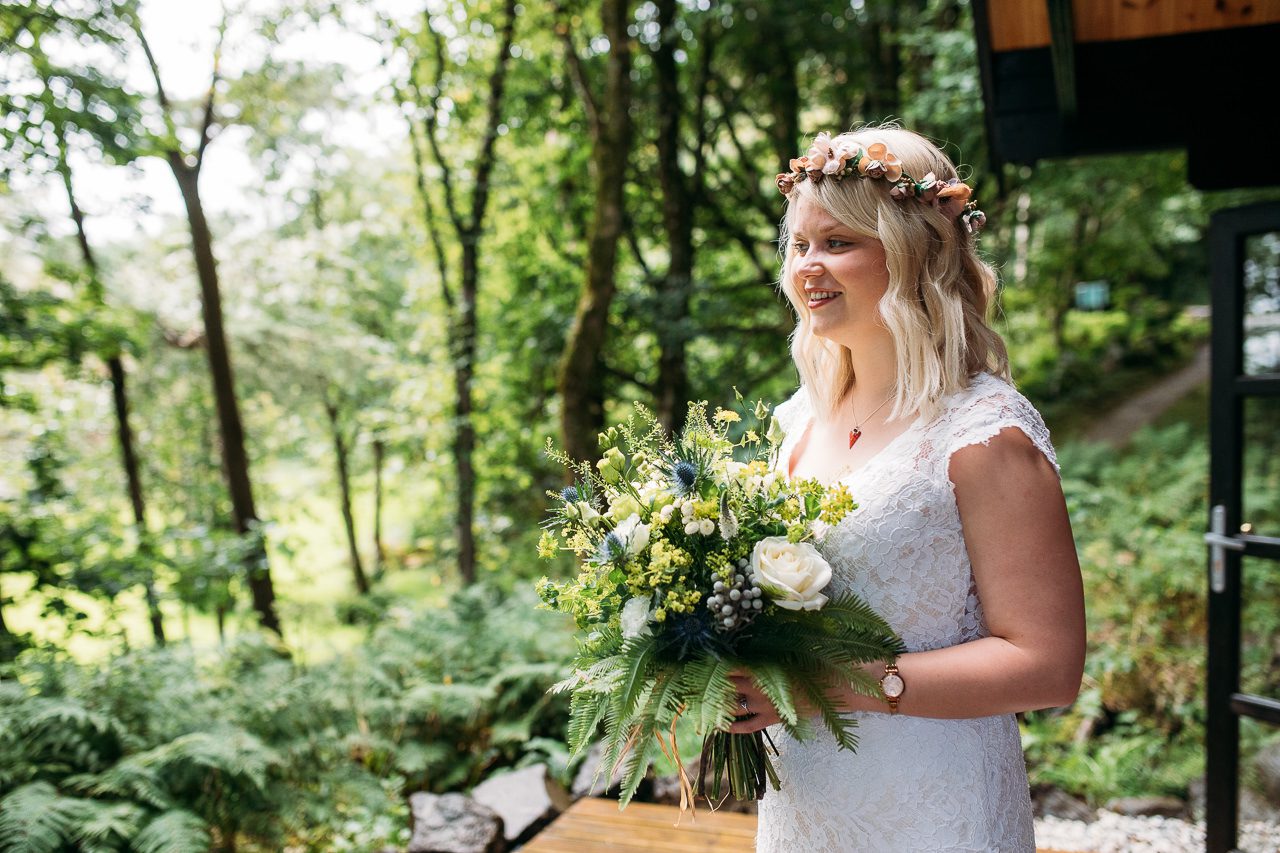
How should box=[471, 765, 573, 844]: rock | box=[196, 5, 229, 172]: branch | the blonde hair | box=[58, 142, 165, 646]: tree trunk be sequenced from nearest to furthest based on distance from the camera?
the blonde hair, box=[471, 765, 573, 844]: rock, box=[58, 142, 165, 646]: tree trunk, box=[196, 5, 229, 172]: branch

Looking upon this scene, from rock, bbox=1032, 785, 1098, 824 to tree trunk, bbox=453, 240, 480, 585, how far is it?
499 cm

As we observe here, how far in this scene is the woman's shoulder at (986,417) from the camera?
1.47m

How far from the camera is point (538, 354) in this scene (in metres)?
7.57

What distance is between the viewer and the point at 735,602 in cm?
142

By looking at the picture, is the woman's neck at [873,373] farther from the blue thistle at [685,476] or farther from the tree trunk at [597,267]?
the tree trunk at [597,267]

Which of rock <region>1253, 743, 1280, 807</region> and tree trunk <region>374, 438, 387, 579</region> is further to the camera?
tree trunk <region>374, 438, 387, 579</region>

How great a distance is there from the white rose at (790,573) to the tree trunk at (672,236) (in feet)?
18.1

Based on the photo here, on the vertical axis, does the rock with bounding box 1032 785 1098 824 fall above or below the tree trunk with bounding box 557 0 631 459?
below

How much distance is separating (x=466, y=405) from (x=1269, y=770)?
20.1 feet

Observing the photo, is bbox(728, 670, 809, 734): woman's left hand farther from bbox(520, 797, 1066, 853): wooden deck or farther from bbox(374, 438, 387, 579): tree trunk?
bbox(374, 438, 387, 579): tree trunk

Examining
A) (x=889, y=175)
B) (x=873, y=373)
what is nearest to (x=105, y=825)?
(x=873, y=373)

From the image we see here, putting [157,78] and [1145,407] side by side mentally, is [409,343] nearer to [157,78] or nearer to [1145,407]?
[157,78]

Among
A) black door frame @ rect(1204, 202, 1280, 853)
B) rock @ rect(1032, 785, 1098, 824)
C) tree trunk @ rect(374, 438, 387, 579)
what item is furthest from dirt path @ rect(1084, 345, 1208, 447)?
tree trunk @ rect(374, 438, 387, 579)

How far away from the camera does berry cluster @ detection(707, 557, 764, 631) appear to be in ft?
4.58
